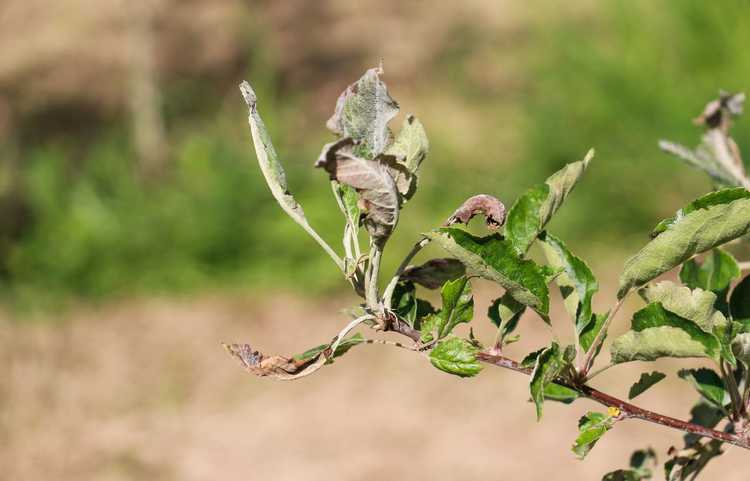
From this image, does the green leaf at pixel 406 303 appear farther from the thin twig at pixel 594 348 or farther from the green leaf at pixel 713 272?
the green leaf at pixel 713 272

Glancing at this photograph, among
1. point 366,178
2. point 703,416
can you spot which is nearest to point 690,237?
point 366,178

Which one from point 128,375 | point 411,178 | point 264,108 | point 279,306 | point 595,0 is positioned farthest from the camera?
point 595,0

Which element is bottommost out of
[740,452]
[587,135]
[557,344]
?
[557,344]

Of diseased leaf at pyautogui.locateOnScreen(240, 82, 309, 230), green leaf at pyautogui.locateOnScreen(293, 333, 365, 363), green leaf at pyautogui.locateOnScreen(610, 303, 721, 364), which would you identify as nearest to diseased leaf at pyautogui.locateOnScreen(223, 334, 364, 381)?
green leaf at pyautogui.locateOnScreen(293, 333, 365, 363)

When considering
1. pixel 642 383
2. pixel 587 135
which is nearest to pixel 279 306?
pixel 587 135

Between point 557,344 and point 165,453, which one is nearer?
point 557,344

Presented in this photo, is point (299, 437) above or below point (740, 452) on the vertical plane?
above

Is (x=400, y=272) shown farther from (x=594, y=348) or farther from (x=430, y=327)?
(x=594, y=348)

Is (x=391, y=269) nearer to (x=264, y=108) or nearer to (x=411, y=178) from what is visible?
(x=264, y=108)
